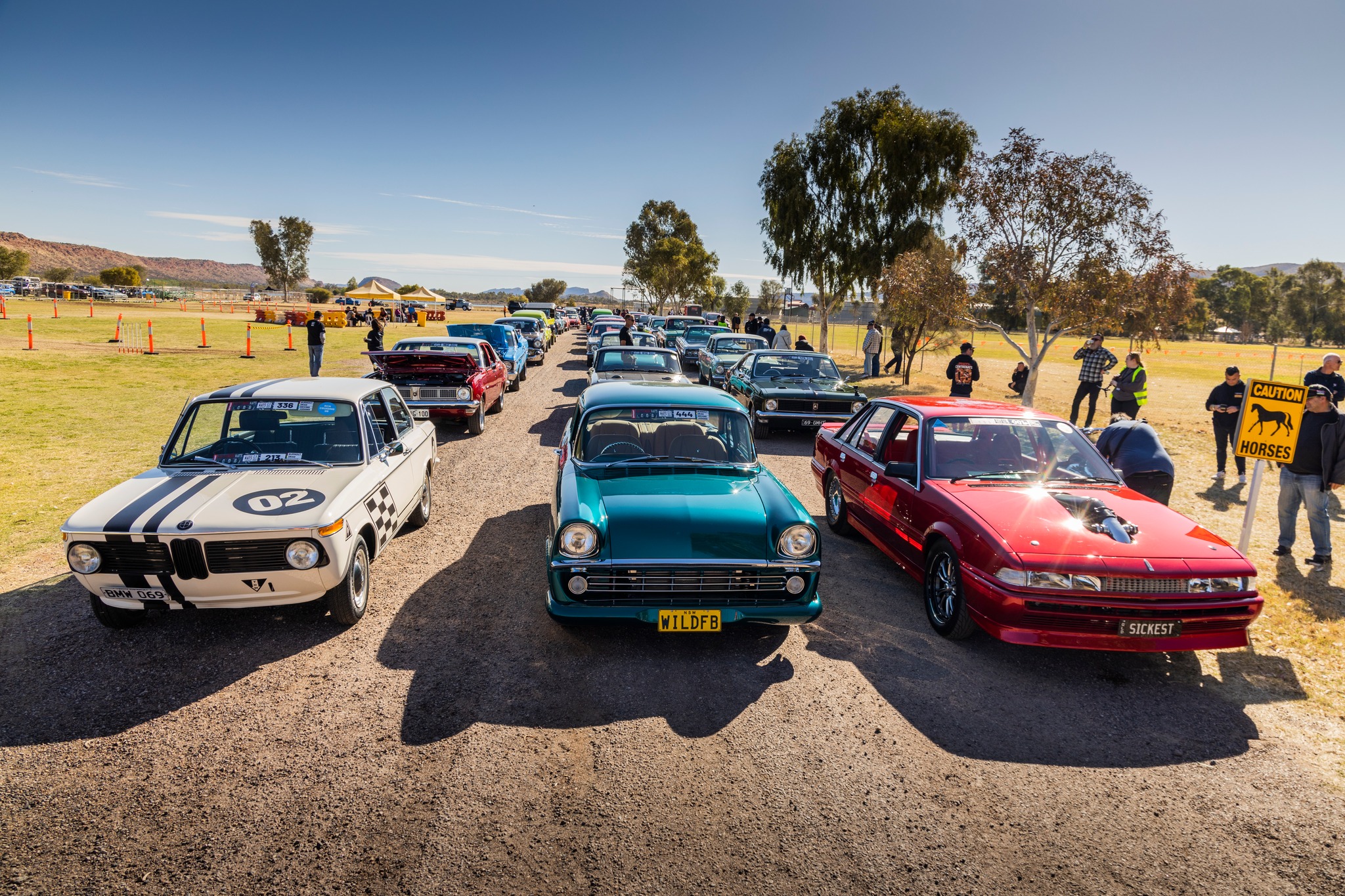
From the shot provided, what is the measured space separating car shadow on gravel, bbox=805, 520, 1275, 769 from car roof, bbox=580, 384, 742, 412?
6.32ft

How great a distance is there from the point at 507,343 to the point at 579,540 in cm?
1540

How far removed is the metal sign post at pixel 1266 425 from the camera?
6391 millimetres

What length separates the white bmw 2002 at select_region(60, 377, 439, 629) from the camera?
4512mm

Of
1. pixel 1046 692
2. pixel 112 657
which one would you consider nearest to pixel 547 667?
pixel 112 657

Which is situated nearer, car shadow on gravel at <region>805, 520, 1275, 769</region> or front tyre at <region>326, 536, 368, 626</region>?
car shadow on gravel at <region>805, 520, 1275, 769</region>

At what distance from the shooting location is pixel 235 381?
19.3 metres

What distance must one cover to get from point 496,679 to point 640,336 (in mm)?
22307

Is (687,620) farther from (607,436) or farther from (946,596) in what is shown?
(946,596)

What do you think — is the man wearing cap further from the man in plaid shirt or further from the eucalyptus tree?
the eucalyptus tree

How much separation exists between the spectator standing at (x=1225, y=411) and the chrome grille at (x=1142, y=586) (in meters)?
6.86

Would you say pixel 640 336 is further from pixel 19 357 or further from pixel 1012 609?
pixel 1012 609

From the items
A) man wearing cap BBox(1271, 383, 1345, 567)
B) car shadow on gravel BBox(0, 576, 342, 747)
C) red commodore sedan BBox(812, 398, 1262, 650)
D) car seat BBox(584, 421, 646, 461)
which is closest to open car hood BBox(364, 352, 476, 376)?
car shadow on gravel BBox(0, 576, 342, 747)

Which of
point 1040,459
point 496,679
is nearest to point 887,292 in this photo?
point 1040,459

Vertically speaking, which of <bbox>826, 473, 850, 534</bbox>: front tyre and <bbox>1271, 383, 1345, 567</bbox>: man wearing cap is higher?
<bbox>1271, 383, 1345, 567</bbox>: man wearing cap
